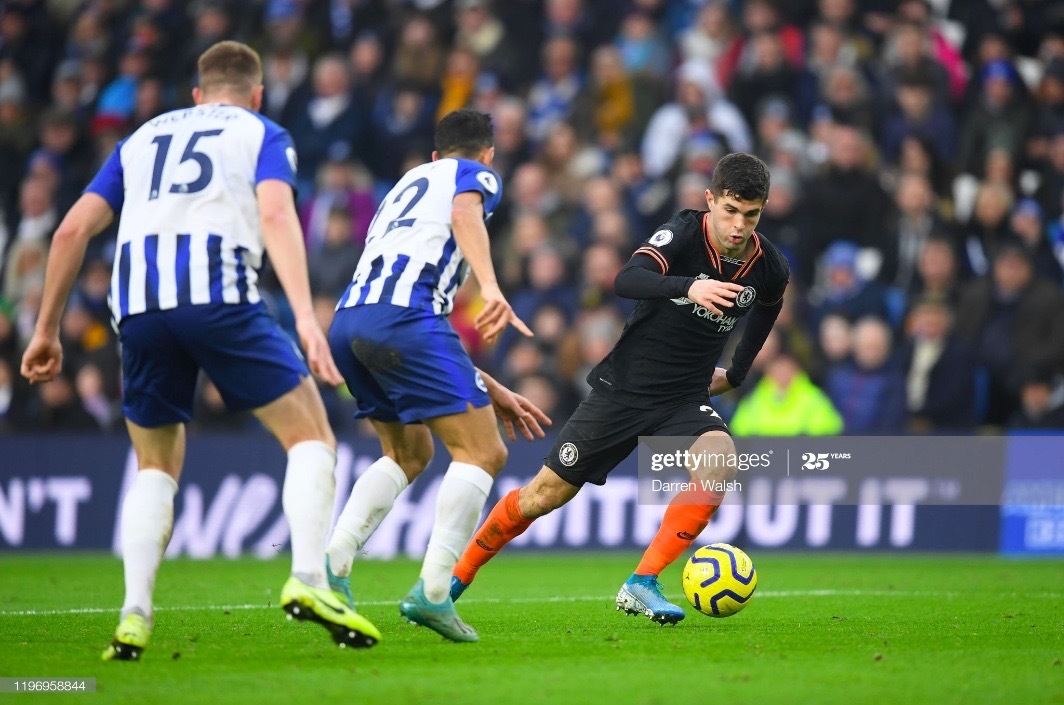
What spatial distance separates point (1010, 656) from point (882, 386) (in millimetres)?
7043

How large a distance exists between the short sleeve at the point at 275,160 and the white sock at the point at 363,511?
5.76ft

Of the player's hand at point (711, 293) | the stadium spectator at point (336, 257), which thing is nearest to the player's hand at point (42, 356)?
the player's hand at point (711, 293)

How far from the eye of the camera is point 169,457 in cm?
644

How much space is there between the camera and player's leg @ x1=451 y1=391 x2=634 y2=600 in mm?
7883

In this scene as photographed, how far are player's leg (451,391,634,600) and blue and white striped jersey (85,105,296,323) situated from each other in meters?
2.24

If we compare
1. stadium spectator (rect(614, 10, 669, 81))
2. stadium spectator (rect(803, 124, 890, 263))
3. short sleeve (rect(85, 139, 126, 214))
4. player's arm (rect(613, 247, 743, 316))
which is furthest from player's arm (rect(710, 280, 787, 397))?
stadium spectator (rect(614, 10, 669, 81))

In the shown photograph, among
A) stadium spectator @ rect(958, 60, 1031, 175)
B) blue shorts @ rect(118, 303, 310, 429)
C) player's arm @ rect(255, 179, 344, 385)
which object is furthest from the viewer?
stadium spectator @ rect(958, 60, 1031, 175)

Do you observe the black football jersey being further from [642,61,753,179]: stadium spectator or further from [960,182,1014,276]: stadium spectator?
[642,61,753,179]: stadium spectator

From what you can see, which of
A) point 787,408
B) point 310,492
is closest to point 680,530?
point 310,492

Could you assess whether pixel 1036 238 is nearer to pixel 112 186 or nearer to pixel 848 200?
pixel 848 200

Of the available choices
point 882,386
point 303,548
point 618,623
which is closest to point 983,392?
point 882,386

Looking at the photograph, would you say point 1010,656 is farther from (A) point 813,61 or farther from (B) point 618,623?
(A) point 813,61

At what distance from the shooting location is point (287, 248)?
6039mm

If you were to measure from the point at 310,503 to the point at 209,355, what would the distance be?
72cm
